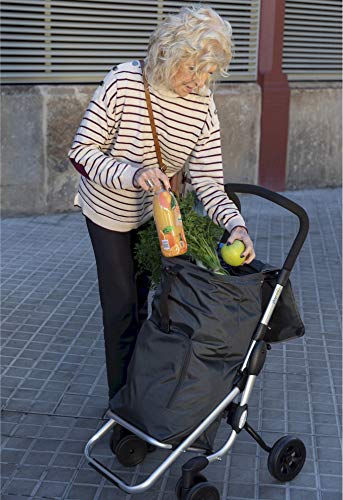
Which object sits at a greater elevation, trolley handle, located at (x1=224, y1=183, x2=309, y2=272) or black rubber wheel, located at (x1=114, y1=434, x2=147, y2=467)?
trolley handle, located at (x1=224, y1=183, x2=309, y2=272)

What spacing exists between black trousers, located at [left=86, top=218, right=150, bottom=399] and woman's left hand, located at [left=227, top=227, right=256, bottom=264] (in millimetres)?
463

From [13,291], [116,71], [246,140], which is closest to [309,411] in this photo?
[116,71]

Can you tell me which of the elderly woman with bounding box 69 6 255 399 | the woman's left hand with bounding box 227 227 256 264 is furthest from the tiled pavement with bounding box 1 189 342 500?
the woman's left hand with bounding box 227 227 256 264

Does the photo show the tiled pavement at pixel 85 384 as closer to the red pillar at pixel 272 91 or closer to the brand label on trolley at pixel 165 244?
the brand label on trolley at pixel 165 244

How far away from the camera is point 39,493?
11.0ft

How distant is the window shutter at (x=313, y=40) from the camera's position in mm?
9211

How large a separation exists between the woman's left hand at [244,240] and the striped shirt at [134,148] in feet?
0.17

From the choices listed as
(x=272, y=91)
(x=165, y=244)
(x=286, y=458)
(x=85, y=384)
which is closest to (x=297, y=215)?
(x=165, y=244)

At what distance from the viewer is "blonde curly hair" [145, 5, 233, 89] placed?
3.01 metres

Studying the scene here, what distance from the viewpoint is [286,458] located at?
11.4 feet

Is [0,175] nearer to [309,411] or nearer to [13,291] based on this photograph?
[13,291]

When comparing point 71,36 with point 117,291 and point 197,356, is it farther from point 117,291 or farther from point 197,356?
point 197,356

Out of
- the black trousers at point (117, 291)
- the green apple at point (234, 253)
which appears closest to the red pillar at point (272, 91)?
the black trousers at point (117, 291)

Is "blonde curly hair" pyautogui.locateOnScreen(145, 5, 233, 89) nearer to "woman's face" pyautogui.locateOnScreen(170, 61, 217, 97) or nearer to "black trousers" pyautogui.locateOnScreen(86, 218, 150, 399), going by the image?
"woman's face" pyautogui.locateOnScreen(170, 61, 217, 97)
